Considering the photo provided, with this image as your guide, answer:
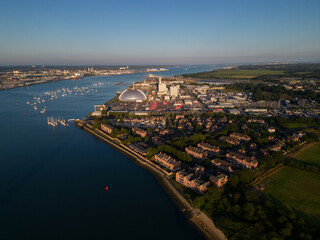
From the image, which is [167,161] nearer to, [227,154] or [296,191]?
[227,154]

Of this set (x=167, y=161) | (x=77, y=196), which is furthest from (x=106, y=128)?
(x=77, y=196)

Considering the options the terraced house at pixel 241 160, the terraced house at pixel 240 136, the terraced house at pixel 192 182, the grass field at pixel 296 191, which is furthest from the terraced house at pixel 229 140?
the terraced house at pixel 192 182

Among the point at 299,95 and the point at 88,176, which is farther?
the point at 299,95

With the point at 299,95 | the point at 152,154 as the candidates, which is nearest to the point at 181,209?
the point at 152,154

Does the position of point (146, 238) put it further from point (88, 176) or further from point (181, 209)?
point (88, 176)

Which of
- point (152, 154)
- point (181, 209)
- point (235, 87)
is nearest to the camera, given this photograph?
point (181, 209)

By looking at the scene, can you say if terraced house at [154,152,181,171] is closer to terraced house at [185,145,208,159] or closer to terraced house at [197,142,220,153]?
terraced house at [185,145,208,159]

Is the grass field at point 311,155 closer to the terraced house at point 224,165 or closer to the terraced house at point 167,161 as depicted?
the terraced house at point 224,165
